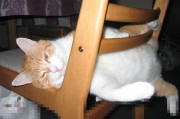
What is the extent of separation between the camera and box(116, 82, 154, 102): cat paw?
21.7 inches

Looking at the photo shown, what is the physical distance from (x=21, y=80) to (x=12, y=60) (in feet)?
0.56

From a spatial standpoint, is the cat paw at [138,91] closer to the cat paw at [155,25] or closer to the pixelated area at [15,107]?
the cat paw at [155,25]

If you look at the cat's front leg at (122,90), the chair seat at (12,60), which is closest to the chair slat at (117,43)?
the cat's front leg at (122,90)

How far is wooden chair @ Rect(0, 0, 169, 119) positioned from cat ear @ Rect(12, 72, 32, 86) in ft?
0.22

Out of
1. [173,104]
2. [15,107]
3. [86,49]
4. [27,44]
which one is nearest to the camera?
[86,49]

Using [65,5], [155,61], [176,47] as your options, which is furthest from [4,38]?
[155,61]

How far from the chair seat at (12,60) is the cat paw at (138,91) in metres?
0.47

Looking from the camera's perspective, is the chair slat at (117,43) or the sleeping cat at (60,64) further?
the sleeping cat at (60,64)

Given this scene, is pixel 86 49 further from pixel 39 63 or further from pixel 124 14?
pixel 39 63

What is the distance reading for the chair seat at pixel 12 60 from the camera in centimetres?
87

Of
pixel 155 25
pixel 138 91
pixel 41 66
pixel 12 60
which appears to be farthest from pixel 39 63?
pixel 155 25

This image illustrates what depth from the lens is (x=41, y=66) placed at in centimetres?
79

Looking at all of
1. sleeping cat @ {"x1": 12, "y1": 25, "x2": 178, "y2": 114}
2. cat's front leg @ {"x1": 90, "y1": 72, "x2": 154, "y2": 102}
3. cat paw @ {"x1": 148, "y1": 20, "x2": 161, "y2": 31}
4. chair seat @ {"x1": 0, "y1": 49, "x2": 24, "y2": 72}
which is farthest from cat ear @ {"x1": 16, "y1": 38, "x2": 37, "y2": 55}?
cat paw @ {"x1": 148, "y1": 20, "x2": 161, "y2": 31}

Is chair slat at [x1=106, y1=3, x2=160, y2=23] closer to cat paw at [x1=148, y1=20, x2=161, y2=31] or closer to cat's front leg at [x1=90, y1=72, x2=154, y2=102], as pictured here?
cat's front leg at [x1=90, y1=72, x2=154, y2=102]
